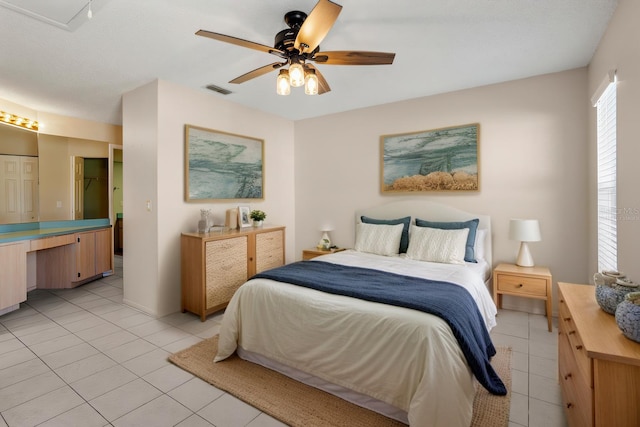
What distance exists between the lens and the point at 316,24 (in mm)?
1770

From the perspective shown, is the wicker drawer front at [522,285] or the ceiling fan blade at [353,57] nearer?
the ceiling fan blade at [353,57]

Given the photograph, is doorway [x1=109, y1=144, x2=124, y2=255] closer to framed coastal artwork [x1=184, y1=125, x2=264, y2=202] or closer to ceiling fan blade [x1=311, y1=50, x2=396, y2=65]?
framed coastal artwork [x1=184, y1=125, x2=264, y2=202]

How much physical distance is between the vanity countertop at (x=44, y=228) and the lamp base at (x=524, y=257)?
5.54 meters

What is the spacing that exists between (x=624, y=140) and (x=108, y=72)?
4465 mm

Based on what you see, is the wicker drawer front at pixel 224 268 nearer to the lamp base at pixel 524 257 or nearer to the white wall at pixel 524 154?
→ the white wall at pixel 524 154

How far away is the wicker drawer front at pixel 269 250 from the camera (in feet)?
13.0

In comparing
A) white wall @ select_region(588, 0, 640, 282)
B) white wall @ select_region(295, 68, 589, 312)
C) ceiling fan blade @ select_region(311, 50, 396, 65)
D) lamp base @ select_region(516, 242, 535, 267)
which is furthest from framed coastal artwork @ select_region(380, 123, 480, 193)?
ceiling fan blade @ select_region(311, 50, 396, 65)

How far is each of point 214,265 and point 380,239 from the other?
1.97 m

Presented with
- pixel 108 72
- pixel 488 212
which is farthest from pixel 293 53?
pixel 488 212

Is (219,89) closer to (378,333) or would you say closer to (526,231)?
(378,333)

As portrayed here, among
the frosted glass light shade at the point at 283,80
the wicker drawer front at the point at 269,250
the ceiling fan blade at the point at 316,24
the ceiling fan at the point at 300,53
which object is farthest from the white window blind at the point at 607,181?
the wicker drawer front at the point at 269,250

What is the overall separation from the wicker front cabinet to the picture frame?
0.75 ft

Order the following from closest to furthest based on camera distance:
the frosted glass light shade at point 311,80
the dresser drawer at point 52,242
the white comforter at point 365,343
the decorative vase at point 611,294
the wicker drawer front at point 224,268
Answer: the decorative vase at point 611,294, the white comforter at point 365,343, the frosted glass light shade at point 311,80, the wicker drawer front at point 224,268, the dresser drawer at point 52,242

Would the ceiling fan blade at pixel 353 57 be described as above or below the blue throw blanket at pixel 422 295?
above
